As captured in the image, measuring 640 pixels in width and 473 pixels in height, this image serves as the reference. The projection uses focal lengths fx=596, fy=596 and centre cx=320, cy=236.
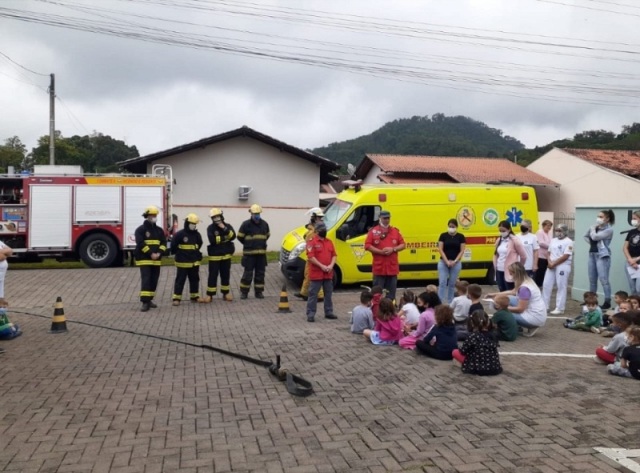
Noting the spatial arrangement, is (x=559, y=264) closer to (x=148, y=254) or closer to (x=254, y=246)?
(x=254, y=246)

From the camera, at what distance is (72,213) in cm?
1786

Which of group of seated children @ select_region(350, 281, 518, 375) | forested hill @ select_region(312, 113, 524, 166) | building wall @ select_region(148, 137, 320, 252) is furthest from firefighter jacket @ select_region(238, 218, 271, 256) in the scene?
forested hill @ select_region(312, 113, 524, 166)

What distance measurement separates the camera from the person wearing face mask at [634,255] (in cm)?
1045

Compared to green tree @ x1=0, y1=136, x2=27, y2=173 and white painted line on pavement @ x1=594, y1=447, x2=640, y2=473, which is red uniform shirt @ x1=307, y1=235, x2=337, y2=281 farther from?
green tree @ x1=0, y1=136, x2=27, y2=173

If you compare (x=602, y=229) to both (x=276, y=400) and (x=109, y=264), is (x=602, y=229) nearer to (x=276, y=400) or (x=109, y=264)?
(x=276, y=400)

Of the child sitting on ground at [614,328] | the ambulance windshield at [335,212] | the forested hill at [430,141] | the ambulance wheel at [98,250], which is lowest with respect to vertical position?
the child sitting on ground at [614,328]

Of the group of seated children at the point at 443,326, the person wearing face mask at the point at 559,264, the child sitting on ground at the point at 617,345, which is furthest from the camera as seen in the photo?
the person wearing face mask at the point at 559,264

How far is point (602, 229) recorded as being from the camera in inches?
440

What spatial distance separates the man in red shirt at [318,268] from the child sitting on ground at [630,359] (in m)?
4.72

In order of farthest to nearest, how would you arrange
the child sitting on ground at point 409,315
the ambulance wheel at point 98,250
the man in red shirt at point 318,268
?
the ambulance wheel at point 98,250 → the man in red shirt at point 318,268 → the child sitting on ground at point 409,315

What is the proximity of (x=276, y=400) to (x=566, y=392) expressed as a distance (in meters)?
3.05

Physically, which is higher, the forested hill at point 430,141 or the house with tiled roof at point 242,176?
the forested hill at point 430,141

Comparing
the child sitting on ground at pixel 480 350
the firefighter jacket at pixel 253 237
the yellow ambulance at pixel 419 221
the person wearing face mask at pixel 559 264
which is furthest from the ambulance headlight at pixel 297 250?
the child sitting on ground at pixel 480 350

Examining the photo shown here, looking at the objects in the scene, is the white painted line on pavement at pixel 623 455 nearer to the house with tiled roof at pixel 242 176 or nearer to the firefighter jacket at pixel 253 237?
the firefighter jacket at pixel 253 237
